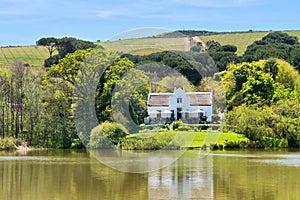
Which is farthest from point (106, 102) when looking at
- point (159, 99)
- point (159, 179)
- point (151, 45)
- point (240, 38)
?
point (240, 38)

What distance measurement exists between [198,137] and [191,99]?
990 centimetres

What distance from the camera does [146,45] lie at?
159 feet

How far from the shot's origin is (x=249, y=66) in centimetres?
5269

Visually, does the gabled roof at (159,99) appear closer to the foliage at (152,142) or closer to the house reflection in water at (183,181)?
the foliage at (152,142)

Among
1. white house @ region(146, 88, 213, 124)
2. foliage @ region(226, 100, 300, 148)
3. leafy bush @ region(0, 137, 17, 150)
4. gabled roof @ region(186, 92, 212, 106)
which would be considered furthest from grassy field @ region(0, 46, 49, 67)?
foliage @ region(226, 100, 300, 148)

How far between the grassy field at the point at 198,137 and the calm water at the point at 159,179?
6.78 meters

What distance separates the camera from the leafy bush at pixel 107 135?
4019 centimetres

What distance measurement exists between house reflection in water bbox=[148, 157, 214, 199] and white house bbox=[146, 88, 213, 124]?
16996mm

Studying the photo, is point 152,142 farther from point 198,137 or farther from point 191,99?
point 191,99

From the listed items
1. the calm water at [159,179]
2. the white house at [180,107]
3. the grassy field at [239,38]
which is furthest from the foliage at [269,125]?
the grassy field at [239,38]

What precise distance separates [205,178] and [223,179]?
70cm

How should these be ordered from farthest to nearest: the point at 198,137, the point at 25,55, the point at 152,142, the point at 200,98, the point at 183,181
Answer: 1. the point at 25,55
2. the point at 200,98
3. the point at 198,137
4. the point at 152,142
5. the point at 183,181

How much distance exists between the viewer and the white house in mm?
47750

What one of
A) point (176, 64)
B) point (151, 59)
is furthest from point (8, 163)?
point (176, 64)
